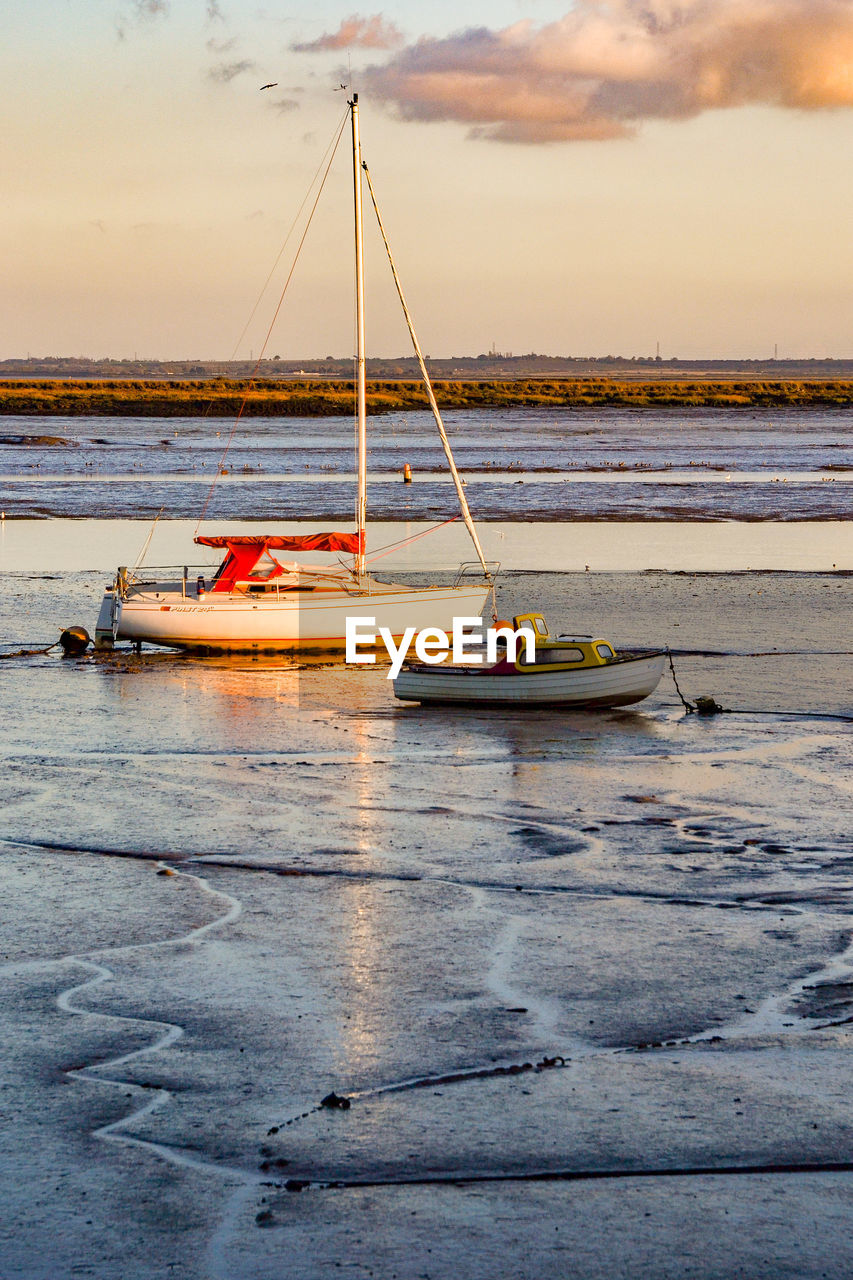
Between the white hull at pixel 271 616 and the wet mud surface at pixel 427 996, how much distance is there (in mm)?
6222

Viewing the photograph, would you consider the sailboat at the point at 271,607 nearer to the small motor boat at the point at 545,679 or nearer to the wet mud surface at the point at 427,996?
Answer: the small motor boat at the point at 545,679

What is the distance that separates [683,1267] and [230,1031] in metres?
4.49

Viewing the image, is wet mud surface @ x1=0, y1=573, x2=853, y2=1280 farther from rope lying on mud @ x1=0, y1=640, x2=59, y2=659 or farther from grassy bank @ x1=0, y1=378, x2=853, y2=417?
grassy bank @ x1=0, y1=378, x2=853, y2=417

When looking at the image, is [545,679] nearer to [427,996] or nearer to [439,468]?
[427,996]

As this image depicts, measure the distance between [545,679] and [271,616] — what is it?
25.3 ft

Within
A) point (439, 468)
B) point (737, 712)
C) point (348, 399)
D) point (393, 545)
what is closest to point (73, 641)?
point (737, 712)

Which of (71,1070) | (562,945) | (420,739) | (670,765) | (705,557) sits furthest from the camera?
(705,557)

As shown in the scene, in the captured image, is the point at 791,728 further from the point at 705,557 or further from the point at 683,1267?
the point at 705,557

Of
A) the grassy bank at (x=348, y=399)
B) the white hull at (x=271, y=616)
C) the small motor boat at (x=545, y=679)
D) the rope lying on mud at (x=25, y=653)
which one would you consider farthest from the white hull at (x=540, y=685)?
the grassy bank at (x=348, y=399)

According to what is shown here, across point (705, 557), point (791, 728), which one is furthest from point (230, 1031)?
point (705, 557)

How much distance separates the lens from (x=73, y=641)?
29906 mm

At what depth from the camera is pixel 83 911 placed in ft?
49.1

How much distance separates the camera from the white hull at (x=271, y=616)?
30203 millimetres

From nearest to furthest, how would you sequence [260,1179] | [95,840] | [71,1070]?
[260,1179], [71,1070], [95,840]
